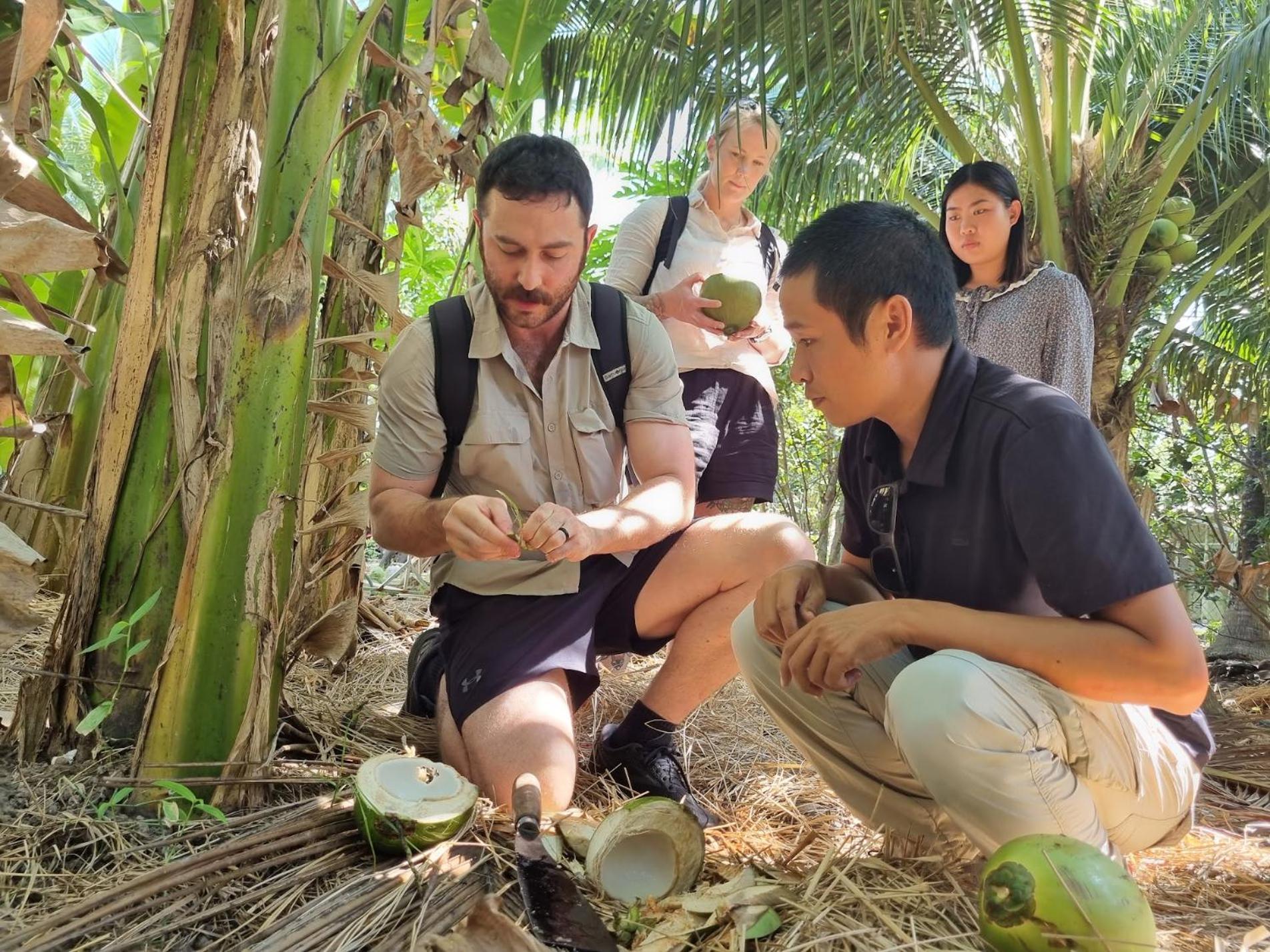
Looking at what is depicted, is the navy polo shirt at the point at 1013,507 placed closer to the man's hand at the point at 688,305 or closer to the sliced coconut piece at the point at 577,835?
the sliced coconut piece at the point at 577,835

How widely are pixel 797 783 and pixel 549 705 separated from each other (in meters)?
0.63

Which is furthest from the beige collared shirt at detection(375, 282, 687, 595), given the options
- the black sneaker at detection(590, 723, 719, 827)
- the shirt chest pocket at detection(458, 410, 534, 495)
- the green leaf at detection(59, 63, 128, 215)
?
the green leaf at detection(59, 63, 128, 215)

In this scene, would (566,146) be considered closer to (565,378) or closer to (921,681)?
(565,378)

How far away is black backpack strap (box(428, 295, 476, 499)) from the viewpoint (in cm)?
217

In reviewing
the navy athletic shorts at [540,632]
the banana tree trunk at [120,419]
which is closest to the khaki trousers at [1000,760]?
the navy athletic shorts at [540,632]

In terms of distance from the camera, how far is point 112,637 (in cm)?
175

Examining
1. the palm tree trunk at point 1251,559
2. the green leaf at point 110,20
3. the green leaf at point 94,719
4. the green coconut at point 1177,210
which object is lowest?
the palm tree trunk at point 1251,559

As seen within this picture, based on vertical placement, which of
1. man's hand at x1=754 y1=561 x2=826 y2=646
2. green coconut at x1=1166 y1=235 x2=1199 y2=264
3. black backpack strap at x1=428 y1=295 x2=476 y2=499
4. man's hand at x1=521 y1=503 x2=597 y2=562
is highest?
green coconut at x1=1166 y1=235 x2=1199 y2=264

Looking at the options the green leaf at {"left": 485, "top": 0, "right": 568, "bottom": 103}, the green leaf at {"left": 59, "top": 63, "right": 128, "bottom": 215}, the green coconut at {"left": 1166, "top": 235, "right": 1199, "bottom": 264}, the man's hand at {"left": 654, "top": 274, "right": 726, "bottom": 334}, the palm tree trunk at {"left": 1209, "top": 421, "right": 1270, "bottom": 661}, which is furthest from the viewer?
the palm tree trunk at {"left": 1209, "top": 421, "right": 1270, "bottom": 661}

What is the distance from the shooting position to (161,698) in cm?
175

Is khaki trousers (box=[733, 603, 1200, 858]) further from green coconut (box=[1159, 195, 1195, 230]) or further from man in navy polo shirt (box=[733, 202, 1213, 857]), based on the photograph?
green coconut (box=[1159, 195, 1195, 230])

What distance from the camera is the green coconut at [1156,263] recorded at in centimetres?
365

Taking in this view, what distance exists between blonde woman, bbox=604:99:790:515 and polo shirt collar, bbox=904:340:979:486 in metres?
1.14

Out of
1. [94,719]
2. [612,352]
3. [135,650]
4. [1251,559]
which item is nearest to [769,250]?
[612,352]
